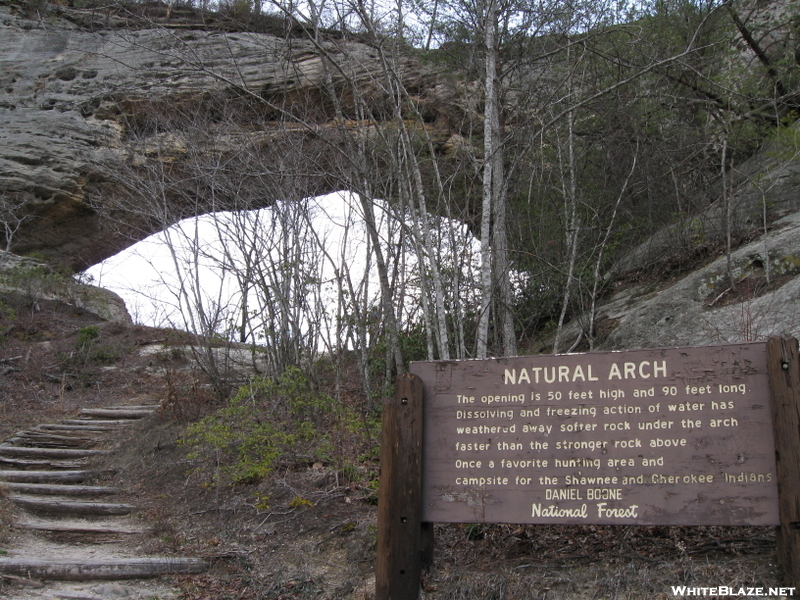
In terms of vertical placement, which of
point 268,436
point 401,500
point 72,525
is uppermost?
point 268,436

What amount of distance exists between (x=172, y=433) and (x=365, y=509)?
4169 mm

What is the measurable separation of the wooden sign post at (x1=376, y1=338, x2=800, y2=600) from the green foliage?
9.02 ft

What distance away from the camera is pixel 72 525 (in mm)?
6309

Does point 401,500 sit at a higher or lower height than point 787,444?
lower

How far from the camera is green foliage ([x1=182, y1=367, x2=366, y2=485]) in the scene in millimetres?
6469

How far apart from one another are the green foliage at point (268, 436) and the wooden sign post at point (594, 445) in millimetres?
2749

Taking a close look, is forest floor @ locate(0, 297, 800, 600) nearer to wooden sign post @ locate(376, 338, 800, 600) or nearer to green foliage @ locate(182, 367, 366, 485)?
green foliage @ locate(182, 367, 366, 485)

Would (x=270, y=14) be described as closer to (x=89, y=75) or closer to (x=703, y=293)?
(x=89, y=75)

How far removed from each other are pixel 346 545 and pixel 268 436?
1.67 meters

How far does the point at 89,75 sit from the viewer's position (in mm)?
16562

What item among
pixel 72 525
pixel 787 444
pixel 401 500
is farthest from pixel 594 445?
pixel 72 525

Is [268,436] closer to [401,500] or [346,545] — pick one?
[346,545]

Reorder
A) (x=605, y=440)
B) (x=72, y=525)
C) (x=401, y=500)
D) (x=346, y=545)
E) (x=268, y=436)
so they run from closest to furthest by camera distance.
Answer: (x=605, y=440), (x=401, y=500), (x=346, y=545), (x=72, y=525), (x=268, y=436)

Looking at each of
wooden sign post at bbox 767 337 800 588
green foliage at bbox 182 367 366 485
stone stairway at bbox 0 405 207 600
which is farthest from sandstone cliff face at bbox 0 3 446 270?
wooden sign post at bbox 767 337 800 588
